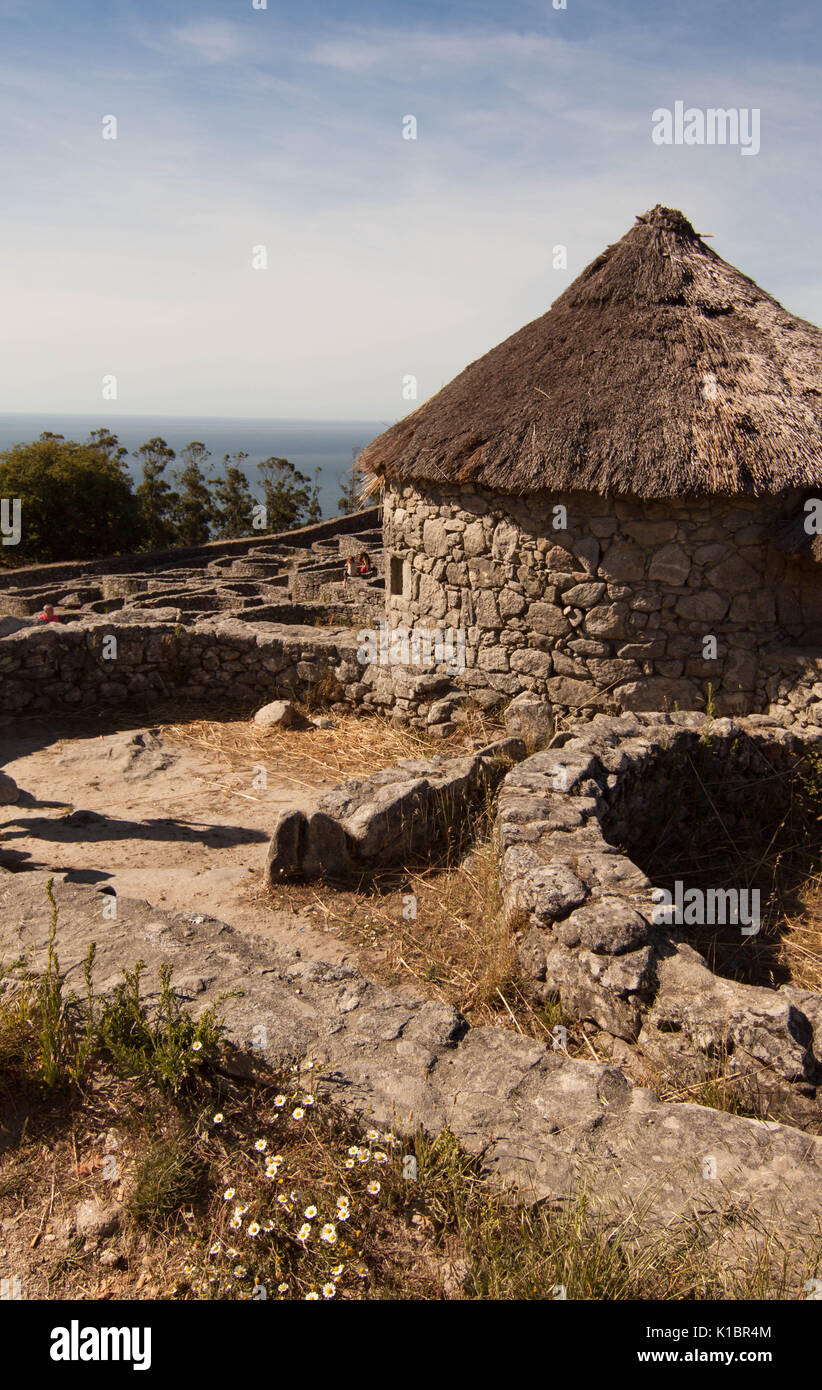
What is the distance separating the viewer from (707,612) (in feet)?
24.3

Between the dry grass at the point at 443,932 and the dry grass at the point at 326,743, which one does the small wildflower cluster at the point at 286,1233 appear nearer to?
the dry grass at the point at 443,932

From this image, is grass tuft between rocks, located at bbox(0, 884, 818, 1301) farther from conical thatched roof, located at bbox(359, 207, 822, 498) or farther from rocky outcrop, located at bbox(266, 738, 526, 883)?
conical thatched roof, located at bbox(359, 207, 822, 498)

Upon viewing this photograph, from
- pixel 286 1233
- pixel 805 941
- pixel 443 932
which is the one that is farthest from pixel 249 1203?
pixel 805 941

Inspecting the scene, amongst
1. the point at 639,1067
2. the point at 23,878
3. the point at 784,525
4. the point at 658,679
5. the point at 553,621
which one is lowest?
the point at 639,1067

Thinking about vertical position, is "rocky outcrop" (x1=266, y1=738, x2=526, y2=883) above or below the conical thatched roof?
below

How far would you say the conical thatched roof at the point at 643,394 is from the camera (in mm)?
Answer: 7117

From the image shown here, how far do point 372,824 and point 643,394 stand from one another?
4694mm

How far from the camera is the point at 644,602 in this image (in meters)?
7.45

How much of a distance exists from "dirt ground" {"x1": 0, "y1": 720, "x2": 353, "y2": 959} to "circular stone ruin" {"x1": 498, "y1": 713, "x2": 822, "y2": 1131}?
1.22 meters

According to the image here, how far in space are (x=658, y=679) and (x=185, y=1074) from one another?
18.4 feet

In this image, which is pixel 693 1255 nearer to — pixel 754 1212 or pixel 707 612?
pixel 754 1212

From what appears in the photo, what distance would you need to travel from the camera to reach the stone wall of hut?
7.33m

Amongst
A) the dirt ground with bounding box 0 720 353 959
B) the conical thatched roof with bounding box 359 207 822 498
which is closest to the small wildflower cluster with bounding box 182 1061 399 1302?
the dirt ground with bounding box 0 720 353 959

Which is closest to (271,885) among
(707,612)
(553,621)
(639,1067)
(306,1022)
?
(306,1022)
